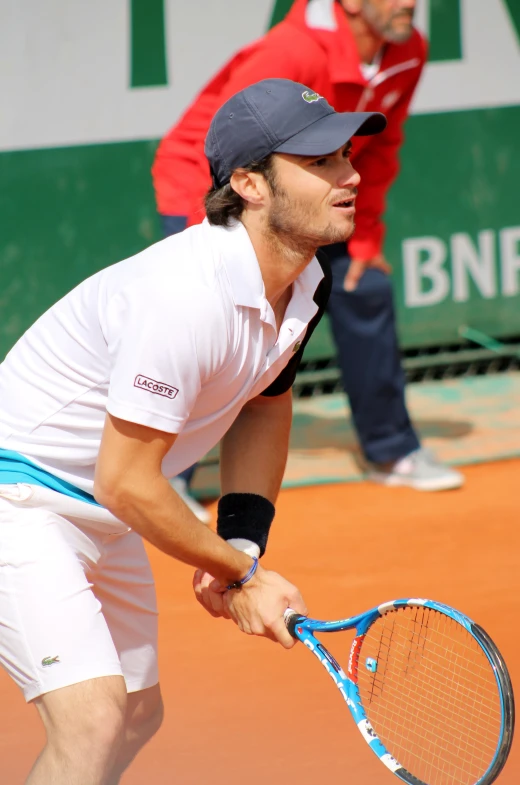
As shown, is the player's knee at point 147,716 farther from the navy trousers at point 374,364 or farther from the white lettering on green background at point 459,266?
the white lettering on green background at point 459,266

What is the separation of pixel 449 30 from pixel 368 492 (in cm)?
249

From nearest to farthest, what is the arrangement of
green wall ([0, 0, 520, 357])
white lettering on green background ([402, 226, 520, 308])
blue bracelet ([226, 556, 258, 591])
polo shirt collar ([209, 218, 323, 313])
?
polo shirt collar ([209, 218, 323, 313]) → blue bracelet ([226, 556, 258, 591]) → green wall ([0, 0, 520, 357]) → white lettering on green background ([402, 226, 520, 308])

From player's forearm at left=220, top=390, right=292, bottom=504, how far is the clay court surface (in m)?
0.77

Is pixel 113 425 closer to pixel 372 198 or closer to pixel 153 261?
pixel 153 261

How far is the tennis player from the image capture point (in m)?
2.17

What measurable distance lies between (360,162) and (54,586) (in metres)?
3.17

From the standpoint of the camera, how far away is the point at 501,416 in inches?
234

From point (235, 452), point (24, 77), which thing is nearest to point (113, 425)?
point (235, 452)

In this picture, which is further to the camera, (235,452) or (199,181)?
(199,181)

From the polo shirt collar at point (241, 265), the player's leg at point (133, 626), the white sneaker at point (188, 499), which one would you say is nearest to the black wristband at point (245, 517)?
the player's leg at point (133, 626)

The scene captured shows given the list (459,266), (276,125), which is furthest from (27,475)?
(459,266)

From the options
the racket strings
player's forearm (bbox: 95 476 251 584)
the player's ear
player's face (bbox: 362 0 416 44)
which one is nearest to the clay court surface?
the racket strings

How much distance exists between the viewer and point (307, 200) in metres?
2.40

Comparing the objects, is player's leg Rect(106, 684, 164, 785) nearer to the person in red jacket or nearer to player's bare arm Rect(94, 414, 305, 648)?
player's bare arm Rect(94, 414, 305, 648)
